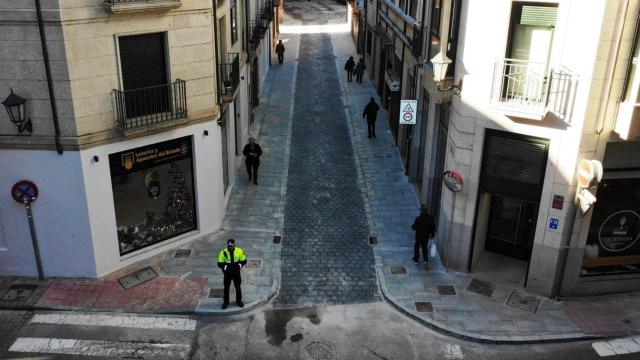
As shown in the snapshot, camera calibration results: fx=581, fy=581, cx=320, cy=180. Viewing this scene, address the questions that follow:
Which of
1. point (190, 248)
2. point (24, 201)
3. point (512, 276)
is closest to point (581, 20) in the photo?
→ point (512, 276)

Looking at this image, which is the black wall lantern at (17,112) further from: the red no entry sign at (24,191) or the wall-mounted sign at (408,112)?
the wall-mounted sign at (408,112)

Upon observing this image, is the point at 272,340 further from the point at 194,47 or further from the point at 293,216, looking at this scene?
the point at 194,47

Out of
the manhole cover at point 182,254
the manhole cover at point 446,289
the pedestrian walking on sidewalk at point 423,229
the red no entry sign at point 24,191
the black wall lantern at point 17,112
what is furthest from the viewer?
the manhole cover at point 182,254

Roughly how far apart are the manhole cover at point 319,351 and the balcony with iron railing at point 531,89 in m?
6.49

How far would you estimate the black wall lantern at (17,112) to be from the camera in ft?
41.8

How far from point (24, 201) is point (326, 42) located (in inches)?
1382

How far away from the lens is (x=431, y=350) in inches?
491

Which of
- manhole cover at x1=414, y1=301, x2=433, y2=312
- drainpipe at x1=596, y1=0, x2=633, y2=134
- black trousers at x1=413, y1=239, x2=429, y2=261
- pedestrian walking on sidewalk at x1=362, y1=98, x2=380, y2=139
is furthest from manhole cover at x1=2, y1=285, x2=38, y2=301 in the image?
pedestrian walking on sidewalk at x1=362, y1=98, x2=380, y2=139

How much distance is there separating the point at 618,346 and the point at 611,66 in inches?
235

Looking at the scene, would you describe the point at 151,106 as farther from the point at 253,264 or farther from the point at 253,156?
the point at 253,156

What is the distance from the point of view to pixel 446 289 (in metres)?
14.6

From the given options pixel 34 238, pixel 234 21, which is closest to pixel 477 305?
pixel 34 238

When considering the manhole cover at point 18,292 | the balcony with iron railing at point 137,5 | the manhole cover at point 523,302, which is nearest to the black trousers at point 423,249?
the manhole cover at point 523,302

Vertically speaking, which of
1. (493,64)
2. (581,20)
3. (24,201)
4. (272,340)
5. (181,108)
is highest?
(581,20)
